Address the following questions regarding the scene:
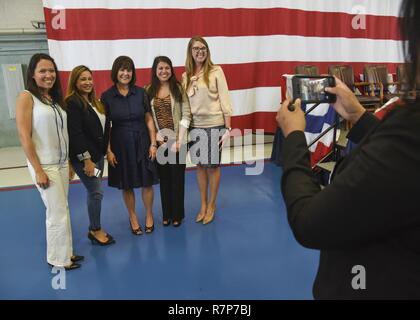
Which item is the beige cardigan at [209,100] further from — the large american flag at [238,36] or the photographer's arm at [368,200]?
the photographer's arm at [368,200]

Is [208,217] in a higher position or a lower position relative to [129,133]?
lower

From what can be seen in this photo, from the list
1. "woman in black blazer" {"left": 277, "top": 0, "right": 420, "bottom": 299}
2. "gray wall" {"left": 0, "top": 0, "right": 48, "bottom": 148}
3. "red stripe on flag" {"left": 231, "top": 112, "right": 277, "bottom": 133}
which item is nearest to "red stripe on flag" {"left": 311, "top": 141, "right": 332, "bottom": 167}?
"red stripe on flag" {"left": 231, "top": 112, "right": 277, "bottom": 133}

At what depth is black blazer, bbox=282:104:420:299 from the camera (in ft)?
1.77

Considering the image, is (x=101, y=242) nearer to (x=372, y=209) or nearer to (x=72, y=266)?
(x=72, y=266)

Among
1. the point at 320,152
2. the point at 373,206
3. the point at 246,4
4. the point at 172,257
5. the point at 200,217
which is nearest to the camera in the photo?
the point at 373,206

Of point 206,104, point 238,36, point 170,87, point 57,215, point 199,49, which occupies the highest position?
point 238,36

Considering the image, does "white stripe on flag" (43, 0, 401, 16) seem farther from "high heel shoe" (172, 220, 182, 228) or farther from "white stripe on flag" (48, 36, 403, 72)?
"high heel shoe" (172, 220, 182, 228)

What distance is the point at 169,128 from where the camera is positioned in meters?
2.82

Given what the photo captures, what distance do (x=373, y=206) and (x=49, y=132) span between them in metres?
1.99

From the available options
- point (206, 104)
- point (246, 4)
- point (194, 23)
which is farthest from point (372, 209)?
point (246, 4)

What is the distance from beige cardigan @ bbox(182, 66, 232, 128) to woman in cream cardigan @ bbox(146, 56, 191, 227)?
0.08 meters
